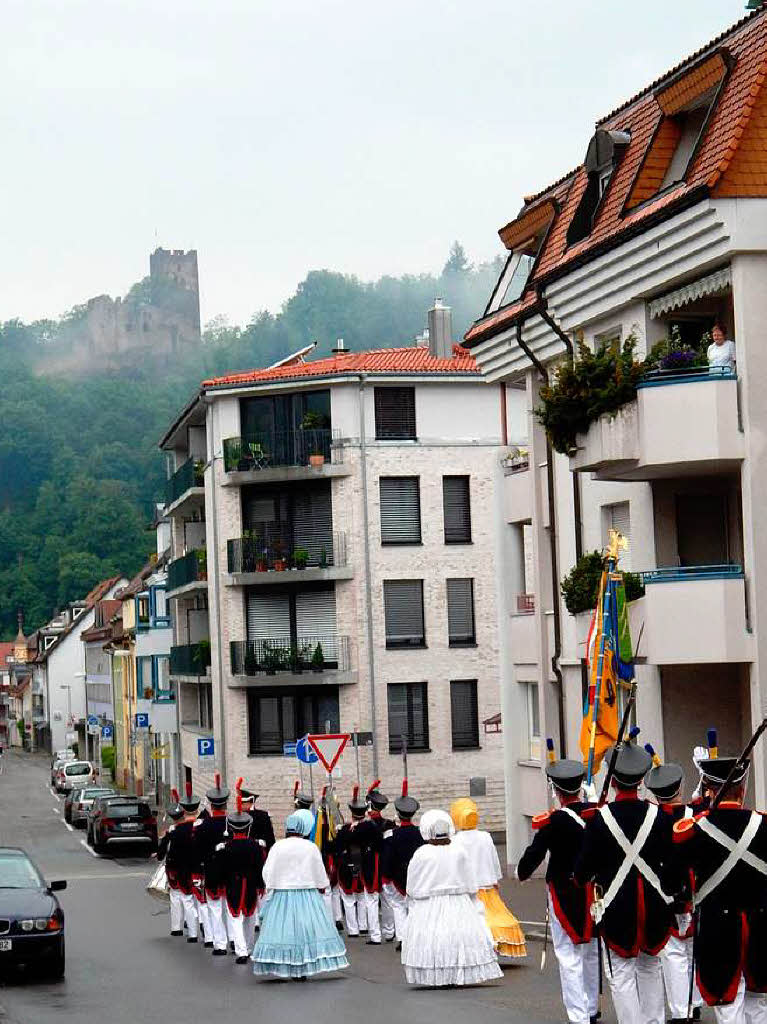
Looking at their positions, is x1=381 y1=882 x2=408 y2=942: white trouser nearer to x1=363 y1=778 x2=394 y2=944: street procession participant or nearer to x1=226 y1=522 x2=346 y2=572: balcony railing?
x1=363 y1=778 x2=394 y2=944: street procession participant

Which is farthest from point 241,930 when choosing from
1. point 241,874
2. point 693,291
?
point 693,291

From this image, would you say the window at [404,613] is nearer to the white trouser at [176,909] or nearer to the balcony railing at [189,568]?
the balcony railing at [189,568]

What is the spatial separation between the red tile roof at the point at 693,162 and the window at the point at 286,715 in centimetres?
2012

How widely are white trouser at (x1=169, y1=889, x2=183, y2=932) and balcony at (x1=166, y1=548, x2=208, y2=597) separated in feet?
93.1

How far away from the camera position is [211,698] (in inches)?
2071

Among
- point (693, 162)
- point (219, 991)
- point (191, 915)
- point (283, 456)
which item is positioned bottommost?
point (191, 915)

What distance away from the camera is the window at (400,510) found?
47.3 m

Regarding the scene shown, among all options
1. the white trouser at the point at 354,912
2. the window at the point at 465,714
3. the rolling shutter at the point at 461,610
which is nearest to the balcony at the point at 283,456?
the rolling shutter at the point at 461,610

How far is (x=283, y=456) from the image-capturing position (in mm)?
47781

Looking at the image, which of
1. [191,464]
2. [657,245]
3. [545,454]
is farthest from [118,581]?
[657,245]

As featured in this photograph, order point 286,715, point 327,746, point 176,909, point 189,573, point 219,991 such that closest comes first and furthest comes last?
Answer: point 219,991 → point 176,909 → point 327,746 → point 286,715 → point 189,573

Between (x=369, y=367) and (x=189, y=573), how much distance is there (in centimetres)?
941

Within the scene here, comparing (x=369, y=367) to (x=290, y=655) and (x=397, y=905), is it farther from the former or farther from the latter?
(x=397, y=905)

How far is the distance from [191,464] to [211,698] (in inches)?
267
